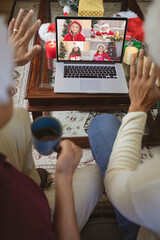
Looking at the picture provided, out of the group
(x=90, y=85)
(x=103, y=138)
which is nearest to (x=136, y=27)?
(x=90, y=85)

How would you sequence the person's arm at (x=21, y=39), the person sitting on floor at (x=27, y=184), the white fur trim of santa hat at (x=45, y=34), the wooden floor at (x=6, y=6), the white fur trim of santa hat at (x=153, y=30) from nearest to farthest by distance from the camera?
the person sitting on floor at (x=27, y=184), the white fur trim of santa hat at (x=153, y=30), the person's arm at (x=21, y=39), the white fur trim of santa hat at (x=45, y=34), the wooden floor at (x=6, y=6)

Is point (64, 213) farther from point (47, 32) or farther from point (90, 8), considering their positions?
point (90, 8)

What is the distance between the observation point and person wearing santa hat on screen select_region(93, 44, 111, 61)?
1.20m

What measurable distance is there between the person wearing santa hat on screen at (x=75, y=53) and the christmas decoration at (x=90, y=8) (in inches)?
16.2

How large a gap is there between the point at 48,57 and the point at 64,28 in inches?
9.9

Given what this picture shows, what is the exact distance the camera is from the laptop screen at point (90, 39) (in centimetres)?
111

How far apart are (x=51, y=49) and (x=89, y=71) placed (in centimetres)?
30

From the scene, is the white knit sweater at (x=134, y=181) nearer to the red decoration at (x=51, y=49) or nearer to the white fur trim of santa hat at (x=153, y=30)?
the white fur trim of santa hat at (x=153, y=30)

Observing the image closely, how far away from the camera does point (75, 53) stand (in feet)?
3.98

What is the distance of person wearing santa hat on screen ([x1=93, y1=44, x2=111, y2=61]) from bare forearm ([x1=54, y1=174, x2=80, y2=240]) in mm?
831

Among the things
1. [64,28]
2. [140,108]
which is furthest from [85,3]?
[140,108]

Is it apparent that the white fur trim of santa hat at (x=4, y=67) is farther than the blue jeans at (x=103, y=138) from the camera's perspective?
No

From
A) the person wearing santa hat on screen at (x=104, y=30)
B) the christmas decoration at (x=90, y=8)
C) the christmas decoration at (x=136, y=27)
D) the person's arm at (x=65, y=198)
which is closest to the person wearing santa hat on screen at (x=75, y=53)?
the person wearing santa hat on screen at (x=104, y=30)

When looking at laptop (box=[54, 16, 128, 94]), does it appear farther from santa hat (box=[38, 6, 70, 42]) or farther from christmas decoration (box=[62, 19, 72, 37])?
santa hat (box=[38, 6, 70, 42])
